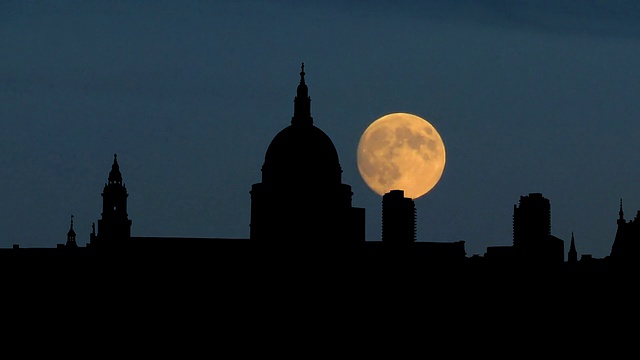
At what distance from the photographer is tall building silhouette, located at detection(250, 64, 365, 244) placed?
484ft

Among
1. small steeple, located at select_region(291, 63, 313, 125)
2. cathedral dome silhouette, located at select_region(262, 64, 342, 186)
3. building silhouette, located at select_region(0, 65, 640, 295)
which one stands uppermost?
small steeple, located at select_region(291, 63, 313, 125)

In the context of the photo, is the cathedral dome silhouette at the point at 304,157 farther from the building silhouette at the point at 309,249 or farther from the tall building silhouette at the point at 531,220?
the tall building silhouette at the point at 531,220

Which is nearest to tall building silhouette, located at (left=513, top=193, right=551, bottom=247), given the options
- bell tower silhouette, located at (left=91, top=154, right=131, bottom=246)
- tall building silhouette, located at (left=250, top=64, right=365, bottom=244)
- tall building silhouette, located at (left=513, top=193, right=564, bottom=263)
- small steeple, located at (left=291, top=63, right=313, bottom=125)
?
tall building silhouette, located at (left=513, top=193, right=564, bottom=263)

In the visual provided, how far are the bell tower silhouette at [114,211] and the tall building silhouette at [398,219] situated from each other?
83.8ft

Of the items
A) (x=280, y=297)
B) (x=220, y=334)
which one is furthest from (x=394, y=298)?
(x=220, y=334)

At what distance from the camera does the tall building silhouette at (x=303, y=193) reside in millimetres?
147625

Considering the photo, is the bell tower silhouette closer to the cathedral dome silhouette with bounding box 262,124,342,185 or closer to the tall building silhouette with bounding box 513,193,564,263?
the cathedral dome silhouette with bounding box 262,124,342,185

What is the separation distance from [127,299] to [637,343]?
3902 centimetres

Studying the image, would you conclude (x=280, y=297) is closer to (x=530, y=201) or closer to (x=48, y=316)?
(x=48, y=316)

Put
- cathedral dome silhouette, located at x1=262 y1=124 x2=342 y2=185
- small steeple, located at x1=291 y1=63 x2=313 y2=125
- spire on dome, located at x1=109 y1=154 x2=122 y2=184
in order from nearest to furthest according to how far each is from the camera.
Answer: spire on dome, located at x1=109 y1=154 x2=122 y2=184
cathedral dome silhouette, located at x1=262 y1=124 x2=342 y2=185
small steeple, located at x1=291 y1=63 x2=313 y2=125

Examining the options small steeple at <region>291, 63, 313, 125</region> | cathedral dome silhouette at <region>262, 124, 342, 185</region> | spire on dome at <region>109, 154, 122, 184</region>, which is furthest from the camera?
small steeple at <region>291, 63, 313, 125</region>

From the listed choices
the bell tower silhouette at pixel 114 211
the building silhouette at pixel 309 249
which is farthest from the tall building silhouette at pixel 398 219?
the bell tower silhouette at pixel 114 211

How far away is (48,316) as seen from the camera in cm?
12069

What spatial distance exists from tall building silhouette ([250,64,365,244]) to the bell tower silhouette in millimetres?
18614
